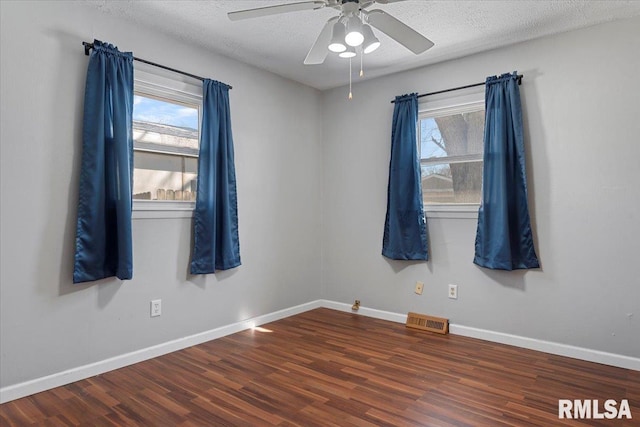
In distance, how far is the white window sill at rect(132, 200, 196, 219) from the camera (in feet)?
9.98

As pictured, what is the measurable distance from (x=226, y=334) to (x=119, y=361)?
94 cm

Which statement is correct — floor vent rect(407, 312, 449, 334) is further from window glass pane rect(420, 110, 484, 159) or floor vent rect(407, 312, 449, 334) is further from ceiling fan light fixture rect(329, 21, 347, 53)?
ceiling fan light fixture rect(329, 21, 347, 53)

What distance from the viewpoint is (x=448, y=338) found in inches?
141

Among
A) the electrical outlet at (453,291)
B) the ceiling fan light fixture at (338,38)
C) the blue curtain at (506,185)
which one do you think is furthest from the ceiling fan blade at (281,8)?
the electrical outlet at (453,291)

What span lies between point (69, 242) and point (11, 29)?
134 centimetres

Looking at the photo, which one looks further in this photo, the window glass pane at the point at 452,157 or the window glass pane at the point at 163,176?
the window glass pane at the point at 452,157

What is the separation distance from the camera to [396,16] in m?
2.93

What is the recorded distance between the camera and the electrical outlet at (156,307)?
3.13 meters

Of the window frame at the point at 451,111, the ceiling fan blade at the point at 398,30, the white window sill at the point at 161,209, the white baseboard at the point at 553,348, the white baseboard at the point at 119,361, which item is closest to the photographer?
the ceiling fan blade at the point at 398,30

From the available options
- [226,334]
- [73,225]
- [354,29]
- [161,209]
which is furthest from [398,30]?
[226,334]

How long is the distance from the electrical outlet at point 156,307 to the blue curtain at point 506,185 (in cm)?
272

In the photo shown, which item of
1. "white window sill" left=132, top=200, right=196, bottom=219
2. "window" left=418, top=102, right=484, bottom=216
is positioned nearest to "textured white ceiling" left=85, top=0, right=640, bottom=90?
"window" left=418, top=102, right=484, bottom=216

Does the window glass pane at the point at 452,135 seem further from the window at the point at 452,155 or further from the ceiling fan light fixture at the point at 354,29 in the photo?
the ceiling fan light fixture at the point at 354,29

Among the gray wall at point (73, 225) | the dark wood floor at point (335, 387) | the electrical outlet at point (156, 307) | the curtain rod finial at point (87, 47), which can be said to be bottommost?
the dark wood floor at point (335, 387)
